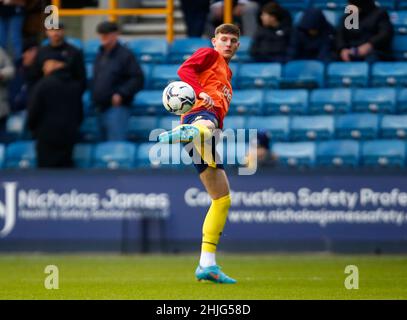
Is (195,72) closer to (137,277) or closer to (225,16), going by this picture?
(137,277)

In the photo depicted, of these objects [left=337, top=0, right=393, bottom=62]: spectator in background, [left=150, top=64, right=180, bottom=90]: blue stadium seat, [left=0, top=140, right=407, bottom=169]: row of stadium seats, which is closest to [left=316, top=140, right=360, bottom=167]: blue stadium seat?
[left=0, top=140, right=407, bottom=169]: row of stadium seats

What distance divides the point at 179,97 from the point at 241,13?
7800 mm

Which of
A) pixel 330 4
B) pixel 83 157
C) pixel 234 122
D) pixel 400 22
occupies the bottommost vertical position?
pixel 83 157

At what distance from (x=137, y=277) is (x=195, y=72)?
2432 mm

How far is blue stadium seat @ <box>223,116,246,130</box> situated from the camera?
1662cm

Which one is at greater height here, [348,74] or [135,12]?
[135,12]

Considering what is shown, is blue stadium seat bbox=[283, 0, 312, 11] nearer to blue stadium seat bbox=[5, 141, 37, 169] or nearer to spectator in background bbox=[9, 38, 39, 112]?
spectator in background bbox=[9, 38, 39, 112]

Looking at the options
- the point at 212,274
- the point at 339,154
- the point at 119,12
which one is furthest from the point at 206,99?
the point at 119,12

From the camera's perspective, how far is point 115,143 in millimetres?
16984

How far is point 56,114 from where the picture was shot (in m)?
16.8

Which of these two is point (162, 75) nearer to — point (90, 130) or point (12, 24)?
point (90, 130)

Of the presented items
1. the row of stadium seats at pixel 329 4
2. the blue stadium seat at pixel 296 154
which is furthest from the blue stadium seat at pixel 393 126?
the row of stadium seats at pixel 329 4

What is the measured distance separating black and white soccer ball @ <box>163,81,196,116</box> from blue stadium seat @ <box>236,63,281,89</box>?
22.6 ft

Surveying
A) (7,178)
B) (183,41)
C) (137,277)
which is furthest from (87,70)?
(137,277)
